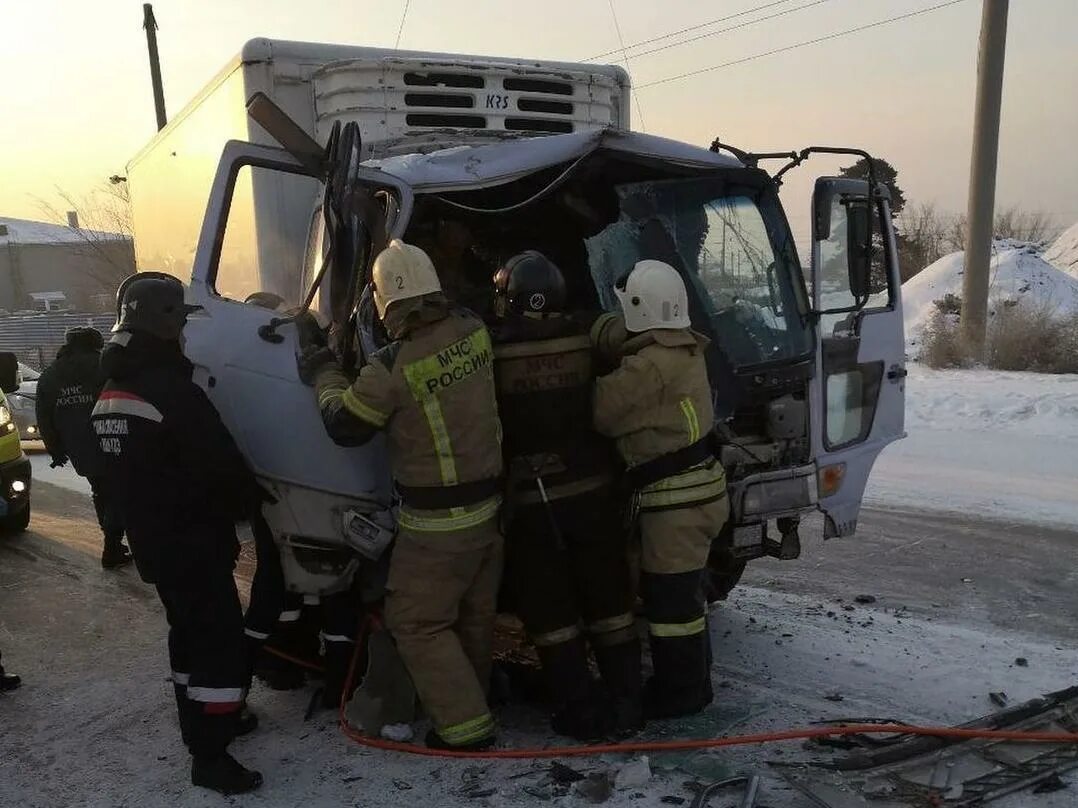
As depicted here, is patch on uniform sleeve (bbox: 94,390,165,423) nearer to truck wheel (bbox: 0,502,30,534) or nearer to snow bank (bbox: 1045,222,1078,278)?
truck wheel (bbox: 0,502,30,534)

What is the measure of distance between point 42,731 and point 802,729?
11.1 ft

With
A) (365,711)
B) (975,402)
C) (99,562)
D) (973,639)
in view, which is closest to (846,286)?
(973,639)

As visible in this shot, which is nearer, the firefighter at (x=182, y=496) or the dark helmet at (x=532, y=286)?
the firefighter at (x=182, y=496)

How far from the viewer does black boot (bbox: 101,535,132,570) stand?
21.4 ft

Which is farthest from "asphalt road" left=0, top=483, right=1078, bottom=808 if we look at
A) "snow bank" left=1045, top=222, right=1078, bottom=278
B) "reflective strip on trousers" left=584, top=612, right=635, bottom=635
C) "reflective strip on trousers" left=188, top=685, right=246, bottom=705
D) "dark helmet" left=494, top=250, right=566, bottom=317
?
"snow bank" left=1045, top=222, right=1078, bottom=278

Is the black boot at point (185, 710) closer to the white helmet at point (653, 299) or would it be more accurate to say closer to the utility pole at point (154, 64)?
the white helmet at point (653, 299)

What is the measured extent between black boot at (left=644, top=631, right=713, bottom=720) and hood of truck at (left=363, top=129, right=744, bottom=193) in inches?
81.6

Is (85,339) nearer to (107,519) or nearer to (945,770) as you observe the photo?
(107,519)

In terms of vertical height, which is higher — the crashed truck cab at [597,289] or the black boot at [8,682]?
the crashed truck cab at [597,289]

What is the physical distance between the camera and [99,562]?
6719 millimetres

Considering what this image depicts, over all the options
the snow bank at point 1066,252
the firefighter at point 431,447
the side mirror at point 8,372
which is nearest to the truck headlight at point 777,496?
the firefighter at point 431,447

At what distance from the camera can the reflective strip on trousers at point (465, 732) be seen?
138 inches

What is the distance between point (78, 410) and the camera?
6328 millimetres

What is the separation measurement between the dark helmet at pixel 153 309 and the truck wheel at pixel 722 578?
115 inches
